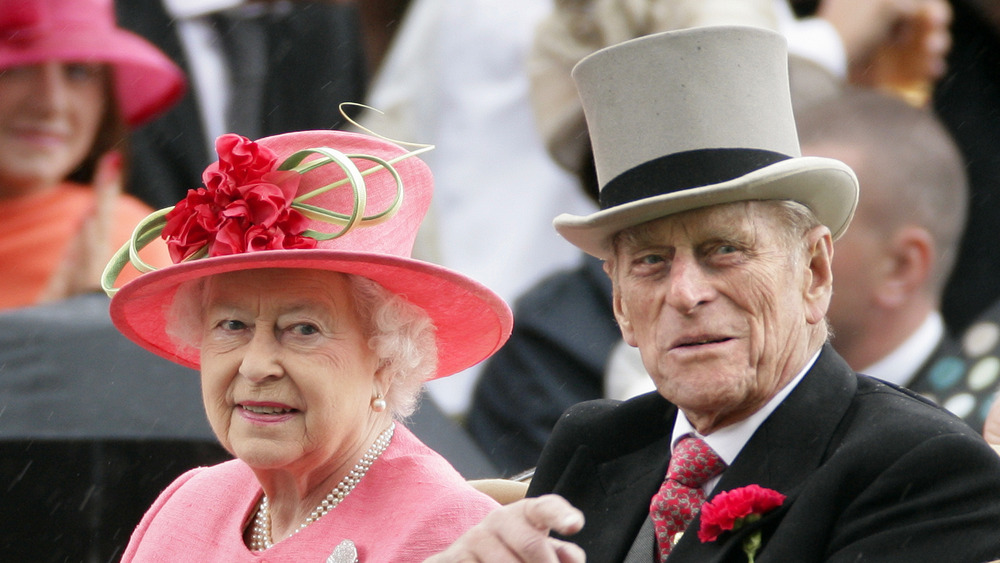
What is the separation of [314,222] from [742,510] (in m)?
1.13

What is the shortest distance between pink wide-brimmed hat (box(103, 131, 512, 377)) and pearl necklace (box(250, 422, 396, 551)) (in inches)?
12.6

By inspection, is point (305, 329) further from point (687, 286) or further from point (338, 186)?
point (687, 286)

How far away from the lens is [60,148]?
567 cm

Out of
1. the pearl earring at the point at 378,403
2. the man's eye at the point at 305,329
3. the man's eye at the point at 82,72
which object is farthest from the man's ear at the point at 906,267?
the man's eye at the point at 82,72

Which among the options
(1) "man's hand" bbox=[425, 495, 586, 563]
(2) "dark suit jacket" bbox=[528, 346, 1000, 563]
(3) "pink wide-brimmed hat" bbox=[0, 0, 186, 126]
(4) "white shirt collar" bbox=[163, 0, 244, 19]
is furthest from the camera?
(4) "white shirt collar" bbox=[163, 0, 244, 19]

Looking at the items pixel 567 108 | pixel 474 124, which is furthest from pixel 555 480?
pixel 474 124

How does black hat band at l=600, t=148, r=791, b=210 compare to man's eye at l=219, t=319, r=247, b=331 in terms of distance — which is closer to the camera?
black hat band at l=600, t=148, r=791, b=210

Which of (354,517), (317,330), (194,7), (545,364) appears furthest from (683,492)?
(194,7)

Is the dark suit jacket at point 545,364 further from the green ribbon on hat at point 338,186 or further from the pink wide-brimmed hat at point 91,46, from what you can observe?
the green ribbon on hat at point 338,186

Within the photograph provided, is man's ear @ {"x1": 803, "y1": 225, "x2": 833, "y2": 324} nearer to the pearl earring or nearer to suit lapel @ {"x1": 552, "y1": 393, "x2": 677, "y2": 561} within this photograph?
suit lapel @ {"x1": 552, "y1": 393, "x2": 677, "y2": 561}

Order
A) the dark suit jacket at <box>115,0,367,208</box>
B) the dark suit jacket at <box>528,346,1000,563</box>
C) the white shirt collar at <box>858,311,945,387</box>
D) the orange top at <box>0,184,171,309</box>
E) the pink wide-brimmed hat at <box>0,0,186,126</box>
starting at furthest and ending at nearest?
the dark suit jacket at <box>115,0,367,208</box>, the pink wide-brimmed hat at <box>0,0,186,126</box>, the orange top at <box>0,184,171,309</box>, the white shirt collar at <box>858,311,945,387</box>, the dark suit jacket at <box>528,346,1000,563</box>

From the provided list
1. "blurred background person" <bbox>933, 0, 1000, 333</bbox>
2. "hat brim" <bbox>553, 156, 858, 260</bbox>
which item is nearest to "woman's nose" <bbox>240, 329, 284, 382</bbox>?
"hat brim" <bbox>553, 156, 858, 260</bbox>

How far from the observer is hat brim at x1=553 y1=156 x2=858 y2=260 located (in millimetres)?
2887

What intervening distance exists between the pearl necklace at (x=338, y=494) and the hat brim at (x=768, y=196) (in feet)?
2.21
